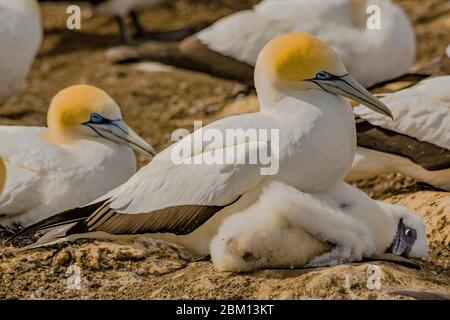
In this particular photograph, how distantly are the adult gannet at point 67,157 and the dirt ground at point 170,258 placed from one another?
53cm

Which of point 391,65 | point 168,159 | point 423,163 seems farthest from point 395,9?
point 168,159

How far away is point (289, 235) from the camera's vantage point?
20.8ft

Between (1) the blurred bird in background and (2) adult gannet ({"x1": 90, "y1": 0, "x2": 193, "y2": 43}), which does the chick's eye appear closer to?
(1) the blurred bird in background

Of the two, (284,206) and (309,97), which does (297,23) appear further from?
(284,206)

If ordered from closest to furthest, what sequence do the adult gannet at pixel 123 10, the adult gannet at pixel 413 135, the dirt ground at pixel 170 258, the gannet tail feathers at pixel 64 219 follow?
the dirt ground at pixel 170 258 → the gannet tail feathers at pixel 64 219 → the adult gannet at pixel 413 135 → the adult gannet at pixel 123 10

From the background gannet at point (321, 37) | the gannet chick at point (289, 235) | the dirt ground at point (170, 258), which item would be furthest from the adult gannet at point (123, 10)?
the gannet chick at point (289, 235)

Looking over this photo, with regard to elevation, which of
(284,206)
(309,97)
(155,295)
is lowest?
(155,295)

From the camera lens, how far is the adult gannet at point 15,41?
10633 millimetres

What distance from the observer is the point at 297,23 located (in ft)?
35.6

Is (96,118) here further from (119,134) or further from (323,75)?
(323,75)

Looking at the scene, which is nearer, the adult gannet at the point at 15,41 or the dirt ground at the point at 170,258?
the dirt ground at the point at 170,258

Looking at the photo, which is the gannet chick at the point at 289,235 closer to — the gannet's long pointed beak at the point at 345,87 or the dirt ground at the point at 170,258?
the dirt ground at the point at 170,258

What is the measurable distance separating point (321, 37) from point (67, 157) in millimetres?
3314

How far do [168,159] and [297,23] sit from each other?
4.22m
